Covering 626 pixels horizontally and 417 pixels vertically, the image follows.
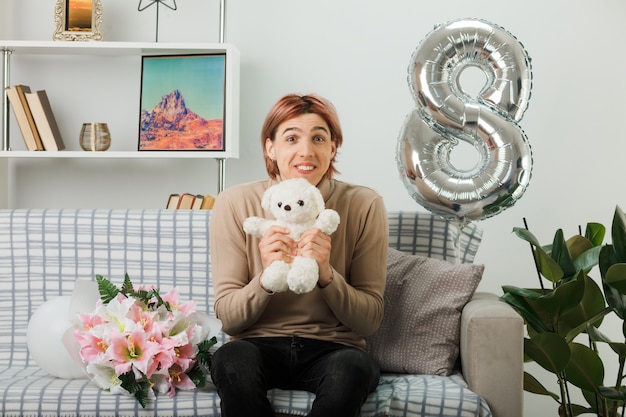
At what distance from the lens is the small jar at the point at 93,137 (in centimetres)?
309

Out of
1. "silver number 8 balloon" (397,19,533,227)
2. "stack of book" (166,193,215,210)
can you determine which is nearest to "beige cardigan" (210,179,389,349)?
"silver number 8 balloon" (397,19,533,227)

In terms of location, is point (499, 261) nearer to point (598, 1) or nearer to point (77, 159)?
point (598, 1)

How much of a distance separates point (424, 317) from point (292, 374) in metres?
0.44

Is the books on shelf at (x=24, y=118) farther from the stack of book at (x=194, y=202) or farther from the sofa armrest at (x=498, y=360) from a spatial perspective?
the sofa armrest at (x=498, y=360)

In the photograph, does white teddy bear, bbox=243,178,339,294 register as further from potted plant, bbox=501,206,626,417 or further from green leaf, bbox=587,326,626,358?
green leaf, bbox=587,326,626,358

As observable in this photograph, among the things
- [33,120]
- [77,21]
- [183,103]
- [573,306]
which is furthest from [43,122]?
[573,306]

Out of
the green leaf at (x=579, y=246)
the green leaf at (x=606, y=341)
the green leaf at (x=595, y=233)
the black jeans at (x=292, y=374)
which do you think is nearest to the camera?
the black jeans at (x=292, y=374)

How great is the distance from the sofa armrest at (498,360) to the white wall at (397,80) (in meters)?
1.20

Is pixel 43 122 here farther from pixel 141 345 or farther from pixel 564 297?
pixel 564 297

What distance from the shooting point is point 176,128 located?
10.1 feet

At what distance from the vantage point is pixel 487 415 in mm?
1964

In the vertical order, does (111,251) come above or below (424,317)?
above

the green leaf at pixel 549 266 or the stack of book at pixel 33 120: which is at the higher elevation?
the stack of book at pixel 33 120

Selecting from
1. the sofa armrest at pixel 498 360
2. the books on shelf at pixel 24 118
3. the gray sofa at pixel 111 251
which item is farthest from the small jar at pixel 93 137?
the sofa armrest at pixel 498 360
